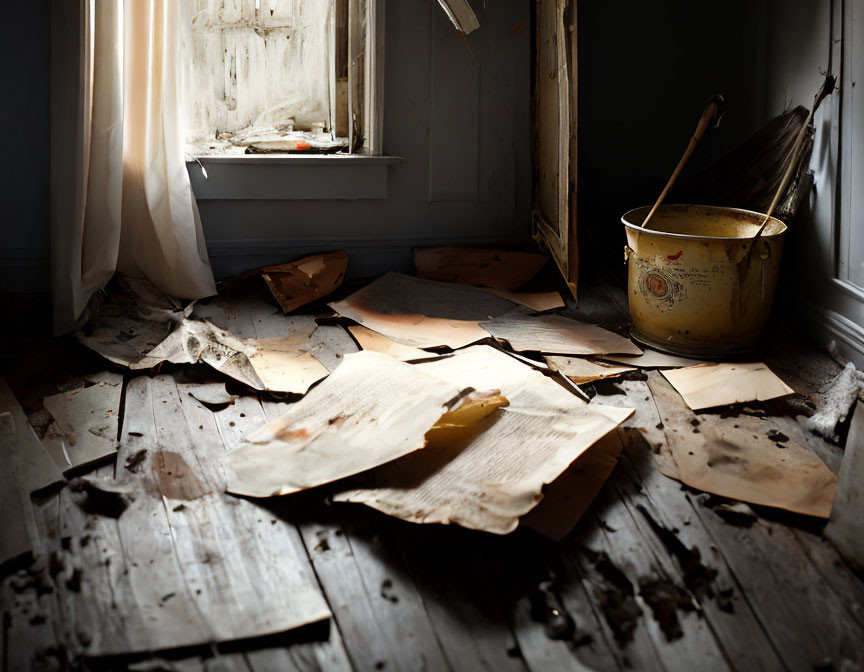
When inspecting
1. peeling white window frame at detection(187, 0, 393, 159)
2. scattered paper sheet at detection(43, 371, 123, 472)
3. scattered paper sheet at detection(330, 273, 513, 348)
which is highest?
peeling white window frame at detection(187, 0, 393, 159)

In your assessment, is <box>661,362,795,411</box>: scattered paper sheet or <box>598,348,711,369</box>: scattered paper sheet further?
<box>598,348,711,369</box>: scattered paper sheet

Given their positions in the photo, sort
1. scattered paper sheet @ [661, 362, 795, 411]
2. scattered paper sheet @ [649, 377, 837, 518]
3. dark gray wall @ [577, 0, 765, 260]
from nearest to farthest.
A: scattered paper sheet @ [649, 377, 837, 518] < scattered paper sheet @ [661, 362, 795, 411] < dark gray wall @ [577, 0, 765, 260]

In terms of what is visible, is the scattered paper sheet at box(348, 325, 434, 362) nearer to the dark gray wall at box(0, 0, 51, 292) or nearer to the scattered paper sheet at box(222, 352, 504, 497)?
the scattered paper sheet at box(222, 352, 504, 497)

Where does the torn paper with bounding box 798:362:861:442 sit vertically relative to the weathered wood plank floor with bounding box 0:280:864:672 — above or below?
above

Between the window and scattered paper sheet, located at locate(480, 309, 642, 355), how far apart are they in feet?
3.20

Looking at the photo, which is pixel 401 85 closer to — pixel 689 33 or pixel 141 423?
pixel 689 33

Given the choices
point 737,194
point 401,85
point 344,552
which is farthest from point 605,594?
point 401,85

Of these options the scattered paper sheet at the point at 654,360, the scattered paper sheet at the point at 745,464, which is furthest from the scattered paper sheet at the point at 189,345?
the scattered paper sheet at the point at 745,464

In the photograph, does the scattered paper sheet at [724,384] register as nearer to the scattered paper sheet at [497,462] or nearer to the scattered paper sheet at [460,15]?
the scattered paper sheet at [497,462]

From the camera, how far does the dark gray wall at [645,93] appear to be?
11.3 feet

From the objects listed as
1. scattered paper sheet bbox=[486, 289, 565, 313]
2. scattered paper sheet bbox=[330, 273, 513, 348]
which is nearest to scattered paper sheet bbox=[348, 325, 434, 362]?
scattered paper sheet bbox=[330, 273, 513, 348]

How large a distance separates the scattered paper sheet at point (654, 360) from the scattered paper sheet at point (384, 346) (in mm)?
614

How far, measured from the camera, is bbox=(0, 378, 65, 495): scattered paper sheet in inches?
70.4

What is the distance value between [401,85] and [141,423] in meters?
1.81
